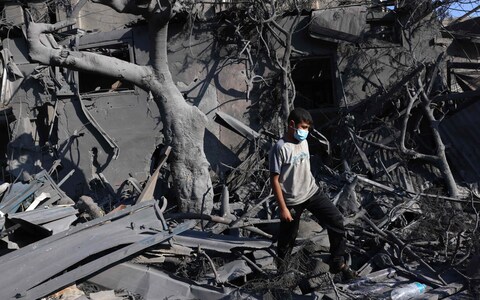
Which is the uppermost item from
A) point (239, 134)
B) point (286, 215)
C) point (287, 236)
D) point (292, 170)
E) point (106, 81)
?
point (106, 81)

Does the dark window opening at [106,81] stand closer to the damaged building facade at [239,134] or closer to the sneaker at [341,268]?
the damaged building facade at [239,134]

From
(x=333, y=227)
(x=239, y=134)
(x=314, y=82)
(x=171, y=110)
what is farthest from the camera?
(x=314, y=82)

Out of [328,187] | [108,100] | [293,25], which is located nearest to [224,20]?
[293,25]

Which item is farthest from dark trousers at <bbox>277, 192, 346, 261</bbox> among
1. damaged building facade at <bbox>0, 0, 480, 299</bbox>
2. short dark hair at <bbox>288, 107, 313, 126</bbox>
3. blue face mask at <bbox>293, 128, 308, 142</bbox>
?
short dark hair at <bbox>288, 107, 313, 126</bbox>

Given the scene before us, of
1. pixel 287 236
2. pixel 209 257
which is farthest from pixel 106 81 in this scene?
pixel 287 236

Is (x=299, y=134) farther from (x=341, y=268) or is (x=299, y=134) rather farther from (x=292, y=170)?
(x=341, y=268)

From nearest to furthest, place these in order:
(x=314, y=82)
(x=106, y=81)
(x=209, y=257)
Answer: (x=209, y=257)
(x=314, y=82)
(x=106, y=81)

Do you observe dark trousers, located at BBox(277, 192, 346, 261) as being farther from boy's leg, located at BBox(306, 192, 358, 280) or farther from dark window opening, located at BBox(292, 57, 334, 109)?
dark window opening, located at BBox(292, 57, 334, 109)

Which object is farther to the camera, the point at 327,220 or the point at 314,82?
the point at 314,82

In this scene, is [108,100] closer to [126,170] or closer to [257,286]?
[126,170]

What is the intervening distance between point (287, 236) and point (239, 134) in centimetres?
567

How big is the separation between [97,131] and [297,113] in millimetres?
7843

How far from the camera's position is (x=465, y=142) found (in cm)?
916

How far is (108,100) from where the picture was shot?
39.7 ft
